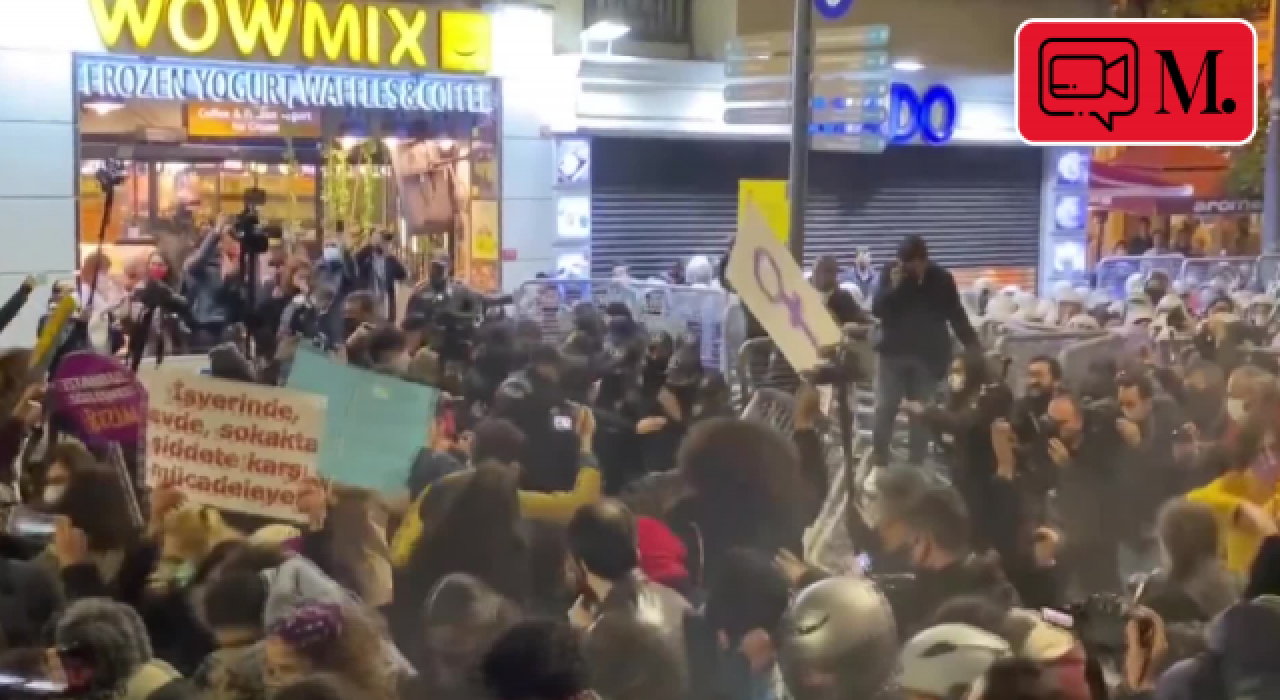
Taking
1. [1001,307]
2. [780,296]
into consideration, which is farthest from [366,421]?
[1001,307]

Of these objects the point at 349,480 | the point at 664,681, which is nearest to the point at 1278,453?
the point at 664,681

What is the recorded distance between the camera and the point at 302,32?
551 inches

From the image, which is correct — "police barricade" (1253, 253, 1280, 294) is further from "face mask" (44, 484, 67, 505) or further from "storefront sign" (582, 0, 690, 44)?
"face mask" (44, 484, 67, 505)

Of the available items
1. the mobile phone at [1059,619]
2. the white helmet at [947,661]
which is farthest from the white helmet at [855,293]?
the white helmet at [947,661]

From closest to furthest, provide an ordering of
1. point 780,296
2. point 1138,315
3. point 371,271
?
1. point 780,296
2. point 1138,315
3. point 371,271

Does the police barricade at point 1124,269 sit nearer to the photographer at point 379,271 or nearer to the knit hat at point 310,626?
the photographer at point 379,271

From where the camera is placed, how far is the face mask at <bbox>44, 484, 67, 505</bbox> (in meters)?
4.08

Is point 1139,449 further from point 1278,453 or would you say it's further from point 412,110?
point 412,110

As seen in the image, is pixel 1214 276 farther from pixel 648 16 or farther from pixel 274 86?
pixel 274 86

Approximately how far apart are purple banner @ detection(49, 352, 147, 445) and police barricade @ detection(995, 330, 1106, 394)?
16.4 ft

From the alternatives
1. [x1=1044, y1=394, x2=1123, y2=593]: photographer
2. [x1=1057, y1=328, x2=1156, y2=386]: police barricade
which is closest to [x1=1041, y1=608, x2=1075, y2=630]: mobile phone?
[x1=1044, y1=394, x2=1123, y2=593]: photographer

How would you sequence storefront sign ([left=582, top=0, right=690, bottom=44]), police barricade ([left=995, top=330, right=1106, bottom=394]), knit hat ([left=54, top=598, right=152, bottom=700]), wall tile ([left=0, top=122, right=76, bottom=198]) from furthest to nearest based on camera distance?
storefront sign ([left=582, top=0, right=690, bottom=44]), wall tile ([left=0, top=122, right=76, bottom=198]), police barricade ([left=995, top=330, right=1106, bottom=394]), knit hat ([left=54, top=598, right=152, bottom=700])

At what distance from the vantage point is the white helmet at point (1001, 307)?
10.5 m

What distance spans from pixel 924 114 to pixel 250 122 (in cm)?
735
